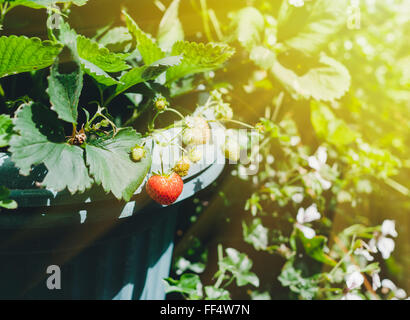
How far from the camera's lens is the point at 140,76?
64 cm

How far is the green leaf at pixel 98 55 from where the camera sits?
0.58 m

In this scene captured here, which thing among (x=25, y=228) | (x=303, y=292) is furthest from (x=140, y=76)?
(x=303, y=292)

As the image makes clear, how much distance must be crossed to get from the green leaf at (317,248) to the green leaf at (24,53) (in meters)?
0.81

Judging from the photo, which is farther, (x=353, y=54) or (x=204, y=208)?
(x=353, y=54)

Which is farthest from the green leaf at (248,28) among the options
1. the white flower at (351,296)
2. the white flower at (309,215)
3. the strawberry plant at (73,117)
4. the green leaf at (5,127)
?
the white flower at (351,296)

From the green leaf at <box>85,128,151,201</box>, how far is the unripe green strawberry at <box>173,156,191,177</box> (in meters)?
0.06

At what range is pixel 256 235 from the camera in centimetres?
110

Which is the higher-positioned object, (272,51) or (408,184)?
(272,51)

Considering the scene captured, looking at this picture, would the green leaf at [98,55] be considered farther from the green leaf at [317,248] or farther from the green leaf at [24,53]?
the green leaf at [317,248]

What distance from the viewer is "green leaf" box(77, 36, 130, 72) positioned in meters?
0.58

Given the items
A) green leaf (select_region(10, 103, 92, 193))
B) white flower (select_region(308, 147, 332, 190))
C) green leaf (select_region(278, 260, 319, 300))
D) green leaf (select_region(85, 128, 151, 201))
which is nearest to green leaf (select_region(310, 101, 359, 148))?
white flower (select_region(308, 147, 332, 190))

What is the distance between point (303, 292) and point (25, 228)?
0.76 m
